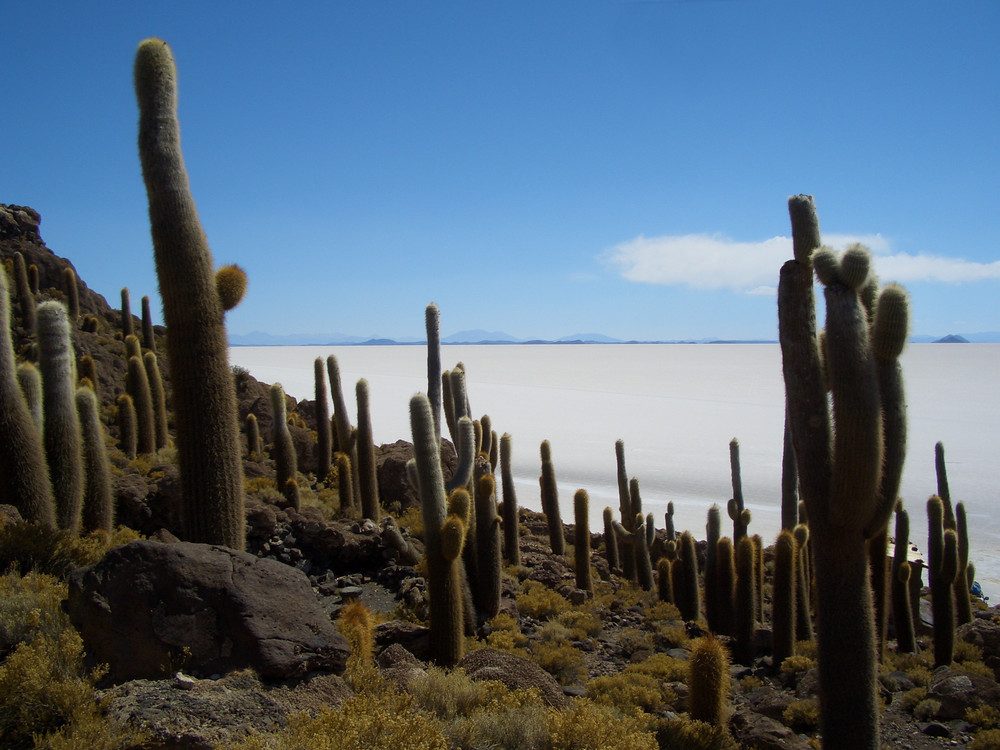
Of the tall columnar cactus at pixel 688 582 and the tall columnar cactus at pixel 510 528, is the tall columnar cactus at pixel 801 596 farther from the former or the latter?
the tall columnar cactus at pixel 510 528

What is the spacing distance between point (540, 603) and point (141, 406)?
32.0 ft

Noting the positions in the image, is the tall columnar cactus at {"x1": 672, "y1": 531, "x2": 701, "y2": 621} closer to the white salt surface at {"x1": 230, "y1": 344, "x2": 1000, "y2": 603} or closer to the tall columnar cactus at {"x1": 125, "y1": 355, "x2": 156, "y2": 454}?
the white salt surface at {"x1": 230, "y1": 344, "x2": 1000, "y2": 603}

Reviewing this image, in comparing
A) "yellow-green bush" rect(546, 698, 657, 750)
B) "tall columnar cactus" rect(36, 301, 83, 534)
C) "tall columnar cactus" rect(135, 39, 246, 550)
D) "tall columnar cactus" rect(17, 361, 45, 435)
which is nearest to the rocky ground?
"tall columnar cactus" rect(135, 39, 246, 550)

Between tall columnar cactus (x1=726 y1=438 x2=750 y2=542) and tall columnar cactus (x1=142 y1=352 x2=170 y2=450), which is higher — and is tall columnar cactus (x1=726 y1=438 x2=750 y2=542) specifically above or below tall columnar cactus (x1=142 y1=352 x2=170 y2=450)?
below

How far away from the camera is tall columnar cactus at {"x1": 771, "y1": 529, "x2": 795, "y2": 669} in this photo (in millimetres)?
8641

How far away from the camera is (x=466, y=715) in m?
5.05

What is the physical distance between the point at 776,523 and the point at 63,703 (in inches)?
753

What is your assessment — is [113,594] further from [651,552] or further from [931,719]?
[651,552]

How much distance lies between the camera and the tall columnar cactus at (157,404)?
51.3 feet

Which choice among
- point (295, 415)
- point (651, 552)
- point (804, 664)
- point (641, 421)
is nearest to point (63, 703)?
point (804, 664)

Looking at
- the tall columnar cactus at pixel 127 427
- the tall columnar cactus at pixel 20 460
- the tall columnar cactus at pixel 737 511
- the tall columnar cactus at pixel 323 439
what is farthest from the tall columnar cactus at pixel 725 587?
the tall columnar cactus at pixel 127 427

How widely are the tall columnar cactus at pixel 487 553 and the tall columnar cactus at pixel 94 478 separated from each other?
448 cm

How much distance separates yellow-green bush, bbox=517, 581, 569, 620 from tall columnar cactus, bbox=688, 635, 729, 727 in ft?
12.3

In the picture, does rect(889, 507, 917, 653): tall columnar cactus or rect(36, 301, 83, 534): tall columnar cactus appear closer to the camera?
rect(36, 301, 83, 534): tall columnar cactus
